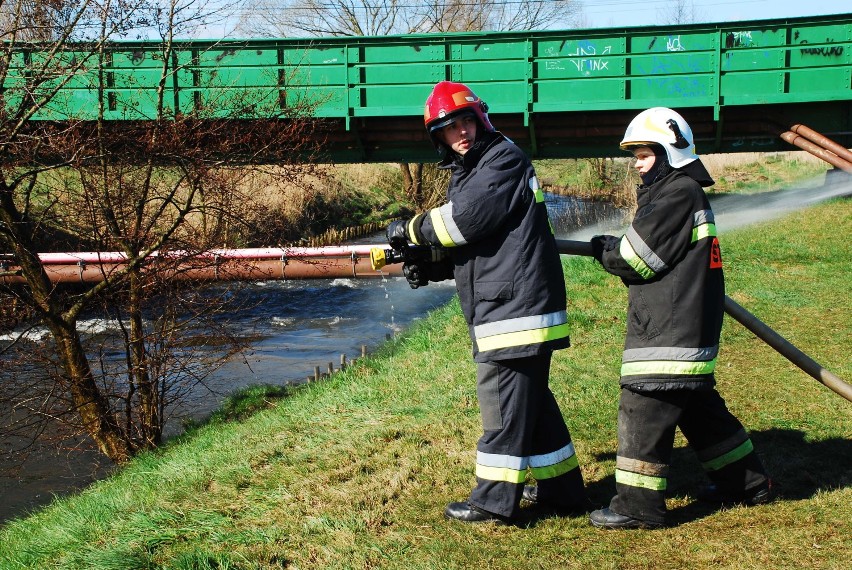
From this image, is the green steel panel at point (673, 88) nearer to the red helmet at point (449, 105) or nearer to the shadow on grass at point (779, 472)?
the shadow on grass at point (779, 472)

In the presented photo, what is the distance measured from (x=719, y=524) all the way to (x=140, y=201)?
6.27 meters

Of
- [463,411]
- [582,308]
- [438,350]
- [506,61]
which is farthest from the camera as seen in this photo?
[506,61]

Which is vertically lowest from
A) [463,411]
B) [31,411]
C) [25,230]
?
[31,411]

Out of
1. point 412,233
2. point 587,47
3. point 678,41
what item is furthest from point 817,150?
point 412,233

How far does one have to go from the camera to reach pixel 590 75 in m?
15.7

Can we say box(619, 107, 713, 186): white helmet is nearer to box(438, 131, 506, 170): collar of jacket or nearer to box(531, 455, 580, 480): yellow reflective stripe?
box(438, 131, 506, 170): collar of jacket

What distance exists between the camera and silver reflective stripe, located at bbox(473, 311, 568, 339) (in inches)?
156

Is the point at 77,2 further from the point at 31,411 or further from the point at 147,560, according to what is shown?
the point at 147,560

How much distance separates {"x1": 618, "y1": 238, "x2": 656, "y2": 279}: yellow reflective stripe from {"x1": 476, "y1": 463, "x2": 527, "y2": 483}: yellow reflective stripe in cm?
110

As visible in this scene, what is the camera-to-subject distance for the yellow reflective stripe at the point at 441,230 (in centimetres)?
400

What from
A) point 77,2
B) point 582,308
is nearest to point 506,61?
point 582,308

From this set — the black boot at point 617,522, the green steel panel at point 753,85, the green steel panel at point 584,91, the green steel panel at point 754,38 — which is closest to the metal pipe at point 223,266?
the black boot at point 617,522

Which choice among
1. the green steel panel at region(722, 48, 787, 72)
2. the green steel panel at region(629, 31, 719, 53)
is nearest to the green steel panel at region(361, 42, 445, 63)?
Answer: the green steel panel at region(629, 31, 719, 53)

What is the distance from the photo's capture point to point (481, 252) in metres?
4.08
